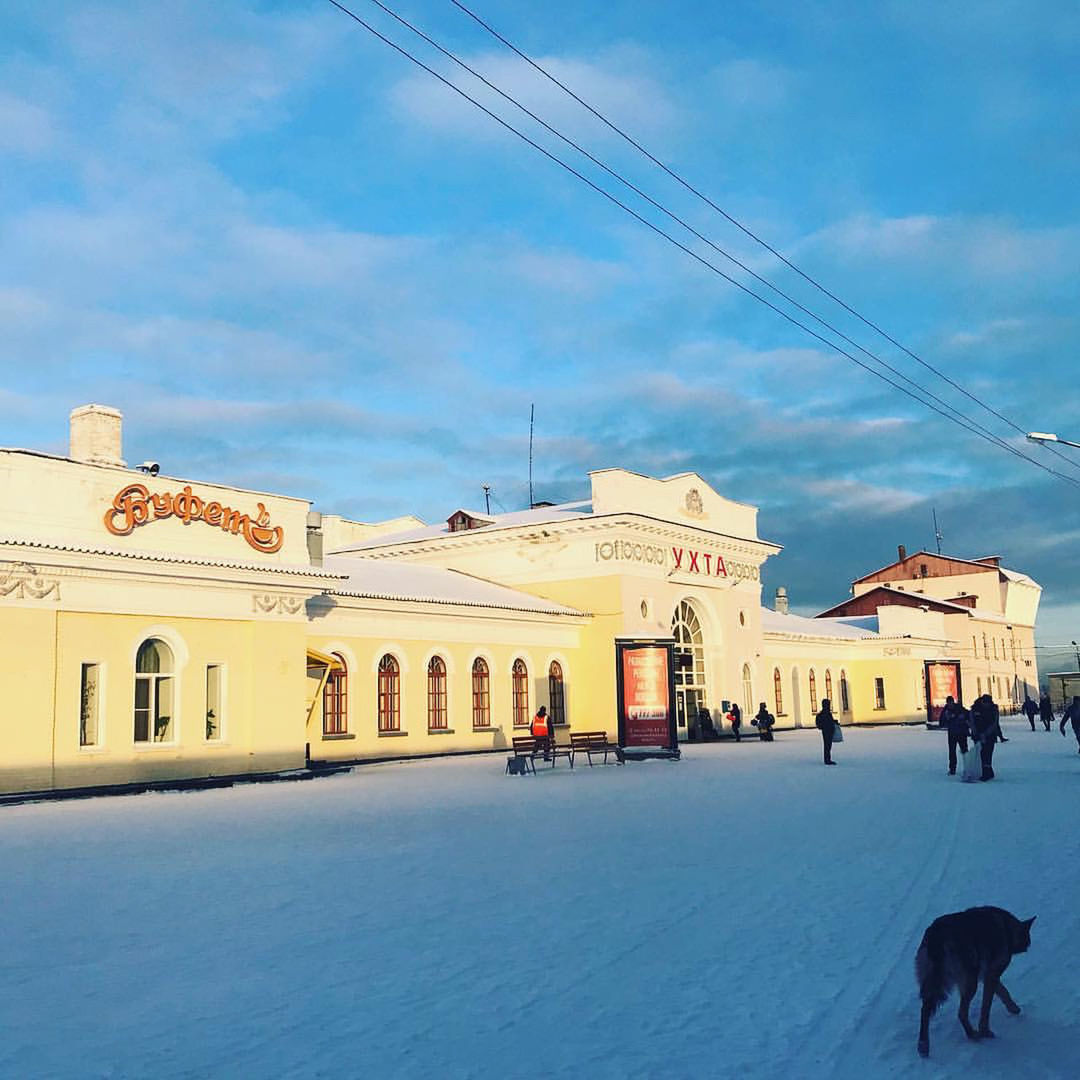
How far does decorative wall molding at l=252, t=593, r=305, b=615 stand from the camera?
73.4 feet

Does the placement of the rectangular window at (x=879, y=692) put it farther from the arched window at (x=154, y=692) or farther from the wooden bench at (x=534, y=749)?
the arched window at (x=154, y=692)

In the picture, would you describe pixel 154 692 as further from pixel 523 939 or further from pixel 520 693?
pixel 523 939

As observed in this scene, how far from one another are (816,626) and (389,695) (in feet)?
102

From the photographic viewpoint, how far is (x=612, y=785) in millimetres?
19641

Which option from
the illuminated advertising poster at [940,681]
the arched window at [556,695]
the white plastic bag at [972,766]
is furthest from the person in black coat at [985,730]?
the illuminated advertising poster at [940,681]

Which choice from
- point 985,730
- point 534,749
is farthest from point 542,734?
point 985,730

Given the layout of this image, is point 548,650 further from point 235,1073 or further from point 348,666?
point 235,1073

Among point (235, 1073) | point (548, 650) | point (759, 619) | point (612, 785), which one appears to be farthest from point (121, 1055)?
point (759, 619)

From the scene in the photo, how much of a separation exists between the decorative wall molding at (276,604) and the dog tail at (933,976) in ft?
60.5

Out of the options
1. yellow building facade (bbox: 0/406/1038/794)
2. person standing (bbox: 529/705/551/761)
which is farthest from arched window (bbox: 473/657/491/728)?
person standing (bbox: 529/705/551/761)

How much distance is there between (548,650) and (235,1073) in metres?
28.2

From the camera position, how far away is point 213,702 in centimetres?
2166

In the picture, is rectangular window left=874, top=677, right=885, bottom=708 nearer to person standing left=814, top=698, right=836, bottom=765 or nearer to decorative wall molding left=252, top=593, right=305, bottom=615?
person standing left=814, top=698, right=836, bottom=765

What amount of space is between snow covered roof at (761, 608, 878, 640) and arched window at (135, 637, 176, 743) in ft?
93.4
